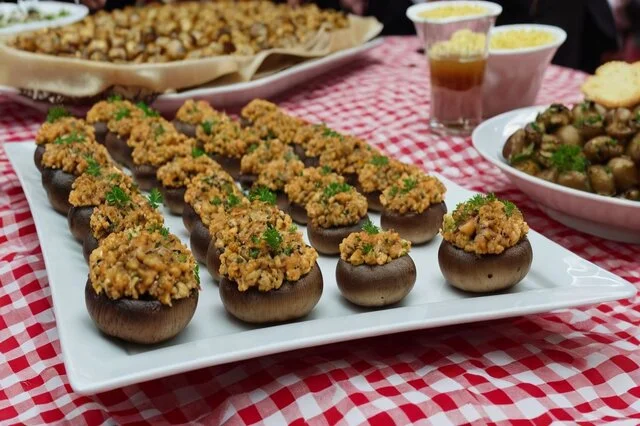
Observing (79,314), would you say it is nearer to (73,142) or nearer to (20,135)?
(73,142)

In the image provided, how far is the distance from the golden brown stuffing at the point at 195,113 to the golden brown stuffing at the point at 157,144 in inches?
8.6

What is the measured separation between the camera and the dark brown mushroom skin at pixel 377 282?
1.65 meters

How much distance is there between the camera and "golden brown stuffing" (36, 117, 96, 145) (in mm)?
2490

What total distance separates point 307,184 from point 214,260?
1.46ft

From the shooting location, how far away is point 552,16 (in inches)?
202

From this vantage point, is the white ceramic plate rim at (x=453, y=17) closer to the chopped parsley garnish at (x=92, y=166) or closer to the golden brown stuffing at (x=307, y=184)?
the golden brown stuffing at (x=307, y=184)

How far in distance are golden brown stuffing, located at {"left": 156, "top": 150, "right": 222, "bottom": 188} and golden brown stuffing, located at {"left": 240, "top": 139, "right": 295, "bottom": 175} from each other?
13cm

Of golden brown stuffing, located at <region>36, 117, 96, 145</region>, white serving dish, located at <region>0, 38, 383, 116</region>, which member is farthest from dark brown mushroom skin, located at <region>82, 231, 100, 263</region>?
white serving dish, located at <region>0, 38, 383, 116</region>

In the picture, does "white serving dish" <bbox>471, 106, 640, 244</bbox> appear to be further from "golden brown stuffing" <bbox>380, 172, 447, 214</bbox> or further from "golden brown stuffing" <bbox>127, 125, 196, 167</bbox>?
"golden brown stuffing" <bbox>127, 125, 196, 167</bbox>

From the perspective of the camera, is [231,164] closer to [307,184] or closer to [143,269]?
[307,184]

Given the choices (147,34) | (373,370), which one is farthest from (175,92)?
(373,370)

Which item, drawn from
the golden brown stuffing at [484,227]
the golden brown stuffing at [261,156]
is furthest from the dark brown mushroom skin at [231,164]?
the golden brown stuffing at [484,227]

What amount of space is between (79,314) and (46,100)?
1.89 meters

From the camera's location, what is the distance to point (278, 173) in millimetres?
2264
